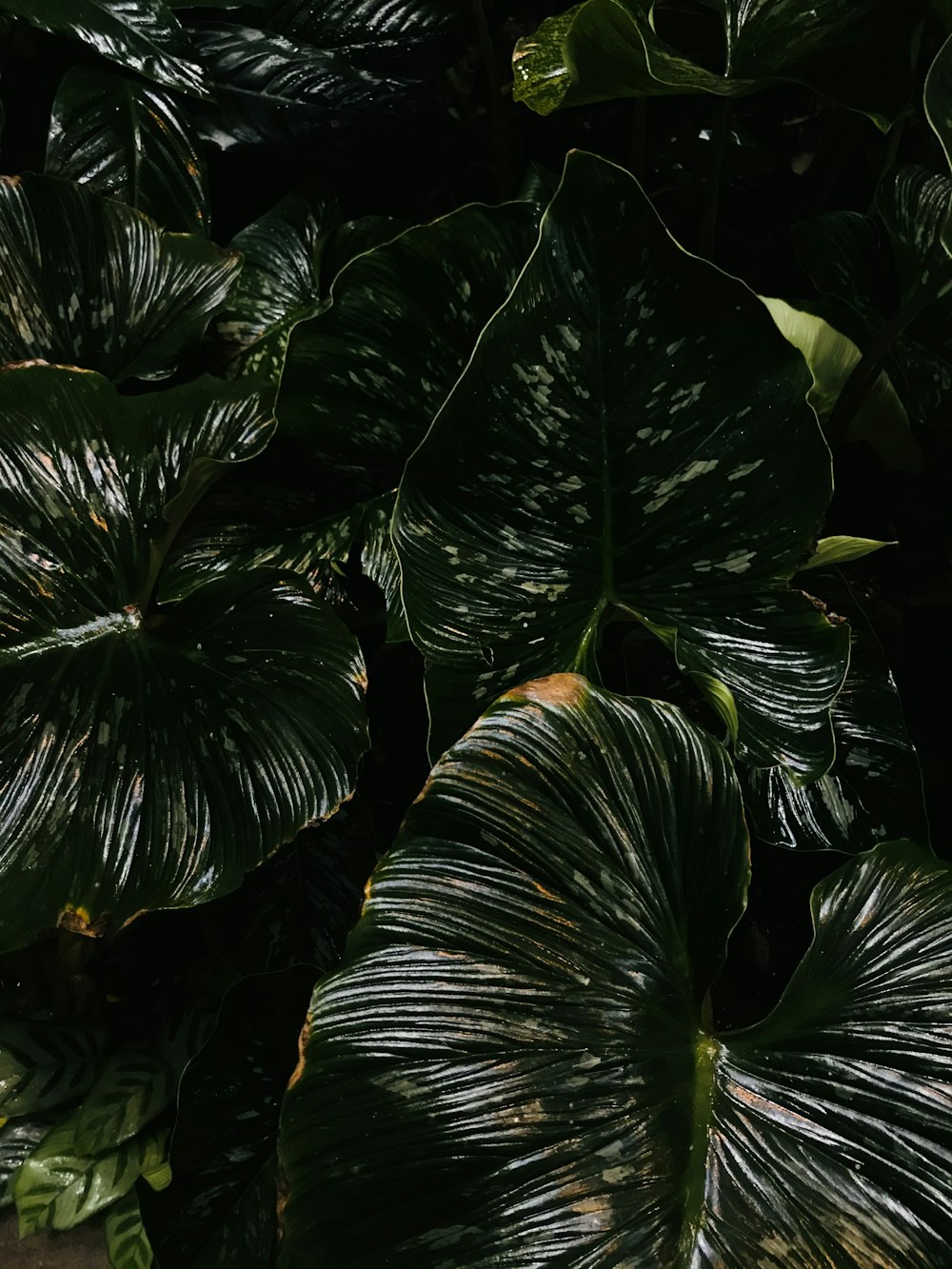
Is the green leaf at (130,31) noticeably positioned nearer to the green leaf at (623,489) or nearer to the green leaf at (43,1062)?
the green leaf at (623,489)

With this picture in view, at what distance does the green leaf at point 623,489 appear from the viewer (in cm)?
65

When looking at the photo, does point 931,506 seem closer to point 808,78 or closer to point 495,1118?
point 808,78

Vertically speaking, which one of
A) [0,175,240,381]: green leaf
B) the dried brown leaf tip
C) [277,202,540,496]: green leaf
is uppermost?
[0,175,240,381]: green leaf

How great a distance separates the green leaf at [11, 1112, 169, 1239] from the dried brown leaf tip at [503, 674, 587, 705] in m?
0.65

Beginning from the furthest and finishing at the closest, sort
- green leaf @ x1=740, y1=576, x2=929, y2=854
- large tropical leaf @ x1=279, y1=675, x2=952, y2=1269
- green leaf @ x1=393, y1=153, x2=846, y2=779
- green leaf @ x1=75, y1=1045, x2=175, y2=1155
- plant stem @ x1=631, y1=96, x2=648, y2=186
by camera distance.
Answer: plant stem @ x1=631, y1=96, x2=648, y2=186
green leaf @ x1=75, y1=1045, x2=175, y2=1155
green leaf @ x1=740, y1=576, x2=929, y2=854
green leaf @ x1=393, y1=153, x2=846, y2=779
large tropical leaf @ x1=279, y1=675, x2=952, y2=1269

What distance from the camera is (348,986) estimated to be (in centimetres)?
54

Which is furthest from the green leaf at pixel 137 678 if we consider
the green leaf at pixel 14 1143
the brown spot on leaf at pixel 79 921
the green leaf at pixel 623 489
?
the green leaf at pixel 14 1143

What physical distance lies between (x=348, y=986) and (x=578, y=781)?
0.58 ft

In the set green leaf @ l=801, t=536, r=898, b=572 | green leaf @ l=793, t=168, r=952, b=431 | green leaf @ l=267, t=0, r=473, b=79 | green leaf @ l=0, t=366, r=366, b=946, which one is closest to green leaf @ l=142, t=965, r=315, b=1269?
green leaf @ l=0, t=366, r=366, b=946

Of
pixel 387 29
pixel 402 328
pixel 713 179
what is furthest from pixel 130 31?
pixel 713 179

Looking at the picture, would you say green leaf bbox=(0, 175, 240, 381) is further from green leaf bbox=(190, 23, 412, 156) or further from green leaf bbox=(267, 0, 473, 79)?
green leaf bbox=(267, 0, 473, 79)

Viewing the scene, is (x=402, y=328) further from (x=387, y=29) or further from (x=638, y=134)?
(x=387, y=29)

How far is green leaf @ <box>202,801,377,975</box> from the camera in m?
0.90

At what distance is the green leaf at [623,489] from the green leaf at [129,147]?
65 cm
